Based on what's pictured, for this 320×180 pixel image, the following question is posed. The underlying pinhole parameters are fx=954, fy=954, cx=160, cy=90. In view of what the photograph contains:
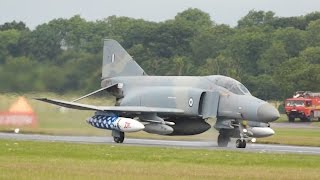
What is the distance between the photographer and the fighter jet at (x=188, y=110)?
120ft

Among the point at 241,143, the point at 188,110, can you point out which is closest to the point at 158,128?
the point at 188,110

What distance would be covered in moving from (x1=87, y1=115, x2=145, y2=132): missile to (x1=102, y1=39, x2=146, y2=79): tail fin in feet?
15.3

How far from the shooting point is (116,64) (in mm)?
42938

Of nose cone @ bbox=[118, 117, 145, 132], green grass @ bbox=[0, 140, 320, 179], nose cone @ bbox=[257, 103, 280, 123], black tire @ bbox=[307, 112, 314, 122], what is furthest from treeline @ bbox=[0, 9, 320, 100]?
nose cone @ bbox=[257, 103, 280, 123]

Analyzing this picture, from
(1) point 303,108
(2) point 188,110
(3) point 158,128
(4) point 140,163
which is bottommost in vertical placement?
(4) point 140,163

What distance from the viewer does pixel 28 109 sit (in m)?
42.4

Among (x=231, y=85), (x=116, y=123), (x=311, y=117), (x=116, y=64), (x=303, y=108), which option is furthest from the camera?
(x=311, y=117)

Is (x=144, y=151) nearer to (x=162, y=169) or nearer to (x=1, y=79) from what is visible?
(x=162, y=169)

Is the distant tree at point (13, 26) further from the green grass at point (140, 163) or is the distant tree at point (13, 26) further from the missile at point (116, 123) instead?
the green grass at point (140, 163)

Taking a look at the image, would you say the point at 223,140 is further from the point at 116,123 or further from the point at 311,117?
the point at 311,117

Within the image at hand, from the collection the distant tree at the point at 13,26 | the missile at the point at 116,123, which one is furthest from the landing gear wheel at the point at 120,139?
the distant tree at the point at 13,26

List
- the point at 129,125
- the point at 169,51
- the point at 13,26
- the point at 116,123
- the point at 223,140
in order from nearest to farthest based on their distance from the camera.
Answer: the point at 129,125, the point at 116,123, the point at 223,140, the point at 13,26, the point at 169,51

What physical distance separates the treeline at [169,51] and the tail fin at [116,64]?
138 centimetres

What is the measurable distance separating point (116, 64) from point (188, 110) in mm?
6246
